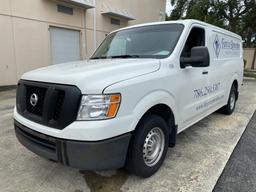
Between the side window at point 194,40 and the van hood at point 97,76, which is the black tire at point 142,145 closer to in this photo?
the van hood at point 97,76

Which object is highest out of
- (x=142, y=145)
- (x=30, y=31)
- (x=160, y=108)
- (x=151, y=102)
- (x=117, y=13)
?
(x=117, y=13)

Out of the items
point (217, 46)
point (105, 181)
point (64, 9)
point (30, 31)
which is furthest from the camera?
point (64, 9)

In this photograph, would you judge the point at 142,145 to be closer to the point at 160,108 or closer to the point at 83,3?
the point at 160,108

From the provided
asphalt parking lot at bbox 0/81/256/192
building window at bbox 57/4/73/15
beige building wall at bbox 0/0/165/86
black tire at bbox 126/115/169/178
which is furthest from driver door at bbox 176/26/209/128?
building window at bbox 57/4/73/15

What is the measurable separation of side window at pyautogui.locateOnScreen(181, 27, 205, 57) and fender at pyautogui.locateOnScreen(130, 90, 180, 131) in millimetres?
738

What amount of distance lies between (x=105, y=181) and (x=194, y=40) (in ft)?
8.26

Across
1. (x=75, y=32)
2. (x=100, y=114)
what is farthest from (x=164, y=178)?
(x=75, y=32)

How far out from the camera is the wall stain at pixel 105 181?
8.13 ft

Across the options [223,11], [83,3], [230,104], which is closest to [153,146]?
[230,104]

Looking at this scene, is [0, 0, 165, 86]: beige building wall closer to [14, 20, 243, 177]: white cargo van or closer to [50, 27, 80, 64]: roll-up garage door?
[50, 27, 80, 64]: roll-up garage door

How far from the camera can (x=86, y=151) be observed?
2.01 metres

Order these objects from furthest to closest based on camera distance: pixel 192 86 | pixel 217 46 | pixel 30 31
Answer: pixel 30 31, pixel 217 46, pixel 192 86

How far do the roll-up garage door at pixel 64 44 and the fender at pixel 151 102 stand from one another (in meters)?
9.29

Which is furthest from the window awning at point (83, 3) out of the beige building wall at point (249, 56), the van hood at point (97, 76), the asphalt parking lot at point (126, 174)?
the beige building wall at point (249, 56)
